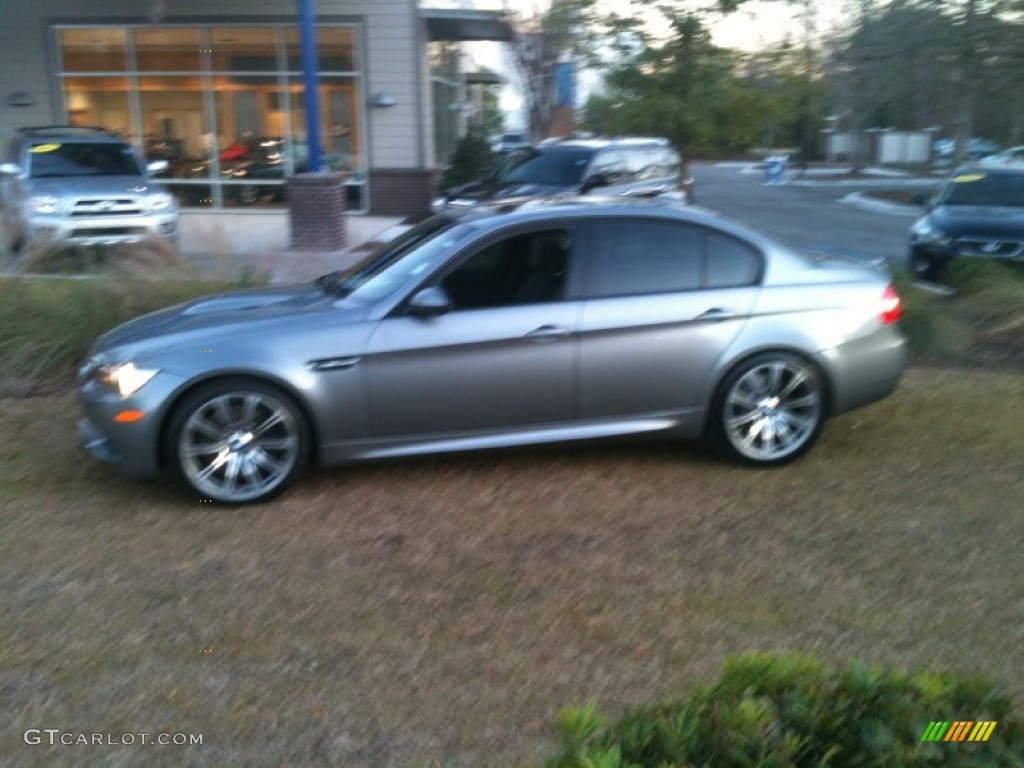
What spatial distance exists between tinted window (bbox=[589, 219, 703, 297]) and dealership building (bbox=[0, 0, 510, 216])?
15.4m

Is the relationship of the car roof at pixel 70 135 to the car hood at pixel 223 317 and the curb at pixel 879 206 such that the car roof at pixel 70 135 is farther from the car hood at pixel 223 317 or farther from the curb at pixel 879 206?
the curb at pixel 879 206

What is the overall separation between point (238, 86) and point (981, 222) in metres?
13.8

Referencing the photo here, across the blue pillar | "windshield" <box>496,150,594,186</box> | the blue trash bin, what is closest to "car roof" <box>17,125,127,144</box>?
the blue pillar

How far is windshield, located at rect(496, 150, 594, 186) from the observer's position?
14.7 metres

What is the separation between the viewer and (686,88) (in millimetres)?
16422

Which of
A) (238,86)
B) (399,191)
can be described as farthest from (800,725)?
(238,86)

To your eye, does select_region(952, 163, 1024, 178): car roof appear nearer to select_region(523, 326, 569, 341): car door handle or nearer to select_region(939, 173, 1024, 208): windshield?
select_region(939, 173, 1024, 208): windshield

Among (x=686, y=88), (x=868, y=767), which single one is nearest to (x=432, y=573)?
(x=868, y=767)

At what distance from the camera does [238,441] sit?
585 cm

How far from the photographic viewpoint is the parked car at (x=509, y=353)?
5.84m

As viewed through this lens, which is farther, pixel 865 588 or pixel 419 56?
pixel 419 56

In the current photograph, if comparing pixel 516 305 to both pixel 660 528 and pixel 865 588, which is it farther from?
pixel 865 588

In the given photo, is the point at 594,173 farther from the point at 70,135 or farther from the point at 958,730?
the point at 958,730

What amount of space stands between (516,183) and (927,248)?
16.9ft
